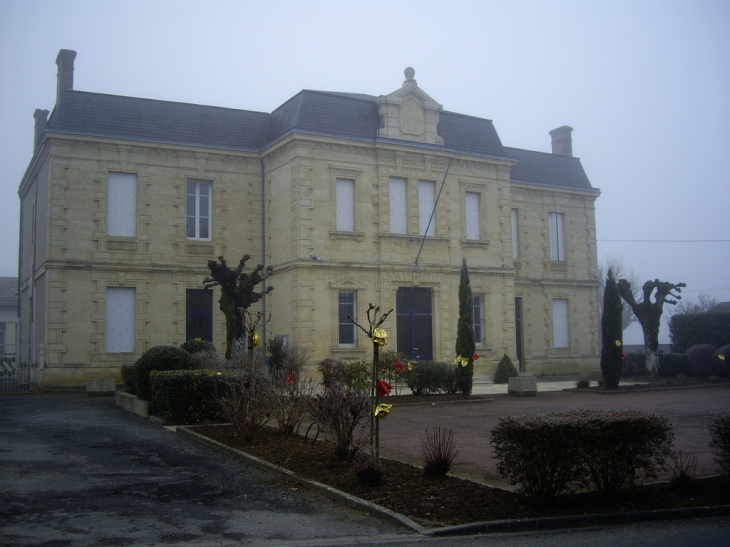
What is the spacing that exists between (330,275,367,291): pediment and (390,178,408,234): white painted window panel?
2.48 meters

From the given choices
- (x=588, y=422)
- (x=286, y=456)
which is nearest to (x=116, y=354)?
(x=286, y=456)

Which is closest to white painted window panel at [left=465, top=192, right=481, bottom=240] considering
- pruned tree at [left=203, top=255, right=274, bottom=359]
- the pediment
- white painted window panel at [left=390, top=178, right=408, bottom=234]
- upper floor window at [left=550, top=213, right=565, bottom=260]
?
white painted window panel at [left=390, top=178, right=408, bottom=234]

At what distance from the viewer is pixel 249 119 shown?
27.6 m

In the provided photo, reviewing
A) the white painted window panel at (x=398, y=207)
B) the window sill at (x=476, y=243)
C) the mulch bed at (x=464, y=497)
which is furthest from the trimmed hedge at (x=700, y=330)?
the mulch bed at (x=464, y=497)

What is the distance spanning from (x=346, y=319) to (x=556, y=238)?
12.6 m

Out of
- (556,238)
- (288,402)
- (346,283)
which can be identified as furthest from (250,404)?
(556,238)

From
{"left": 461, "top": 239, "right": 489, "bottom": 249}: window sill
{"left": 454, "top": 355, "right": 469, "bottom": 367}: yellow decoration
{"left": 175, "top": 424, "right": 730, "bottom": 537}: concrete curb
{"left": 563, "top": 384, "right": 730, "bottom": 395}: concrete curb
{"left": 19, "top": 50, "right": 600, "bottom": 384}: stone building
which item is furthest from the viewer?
{"left": 461, "top": 239, "right": 489, "bottom": 249}: window sill

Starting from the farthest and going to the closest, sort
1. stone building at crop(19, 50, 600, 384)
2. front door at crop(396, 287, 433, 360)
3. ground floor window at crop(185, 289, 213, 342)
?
front door at crop(396, 287, 433, 360) → ground floor window at crop(185, 289, 213, 342) → stone building at crop(19, 50, 600, 384)

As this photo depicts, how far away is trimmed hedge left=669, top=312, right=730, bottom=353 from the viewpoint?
32.9m

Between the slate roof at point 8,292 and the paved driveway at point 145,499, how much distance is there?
3788cm

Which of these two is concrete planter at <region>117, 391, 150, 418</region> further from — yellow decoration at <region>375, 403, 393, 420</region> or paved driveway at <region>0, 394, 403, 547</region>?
yellow decoration at <region>375, 403, 393, 420</region>

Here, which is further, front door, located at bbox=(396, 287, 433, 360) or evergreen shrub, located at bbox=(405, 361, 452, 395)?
front door, located at bbox=(396, 287, 433, 360)

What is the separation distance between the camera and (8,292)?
4875 centimetres

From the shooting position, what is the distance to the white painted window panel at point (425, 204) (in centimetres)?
2683
